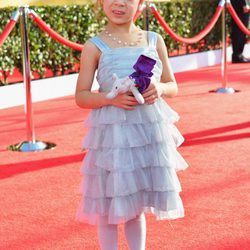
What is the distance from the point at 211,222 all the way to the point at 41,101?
4534mm

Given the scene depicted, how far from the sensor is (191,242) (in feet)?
9.57

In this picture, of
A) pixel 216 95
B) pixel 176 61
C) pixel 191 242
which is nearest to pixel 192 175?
pixel 191 242

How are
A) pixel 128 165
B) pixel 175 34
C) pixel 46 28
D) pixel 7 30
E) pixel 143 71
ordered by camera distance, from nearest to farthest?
pixel 143 71
pixel 128 165
pixel 7 30
pixel 46 28
pixel 175 34

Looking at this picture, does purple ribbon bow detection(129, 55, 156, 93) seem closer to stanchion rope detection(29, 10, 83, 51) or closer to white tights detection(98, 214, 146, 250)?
white tights detection(98, 214, 146, 250)

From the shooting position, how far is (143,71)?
2168 millimetres

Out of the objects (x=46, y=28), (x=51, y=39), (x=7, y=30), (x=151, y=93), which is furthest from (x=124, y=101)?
(x=51, y=39)

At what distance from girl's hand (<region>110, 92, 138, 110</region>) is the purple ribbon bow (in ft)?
0.18

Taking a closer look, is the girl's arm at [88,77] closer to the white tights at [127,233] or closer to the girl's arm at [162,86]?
the girl's arm at [162,86]

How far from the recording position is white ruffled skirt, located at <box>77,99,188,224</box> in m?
2.27

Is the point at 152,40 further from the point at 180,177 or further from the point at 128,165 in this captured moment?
the point at 180,177

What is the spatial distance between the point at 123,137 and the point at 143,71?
0.90 ft

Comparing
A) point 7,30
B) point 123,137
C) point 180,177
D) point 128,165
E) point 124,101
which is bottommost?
point 180,177

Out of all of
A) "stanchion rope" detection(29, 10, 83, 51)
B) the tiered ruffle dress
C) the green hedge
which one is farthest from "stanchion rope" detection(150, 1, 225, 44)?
the tiered ruffle dress

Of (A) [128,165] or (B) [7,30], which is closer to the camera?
(A) [128,165]
